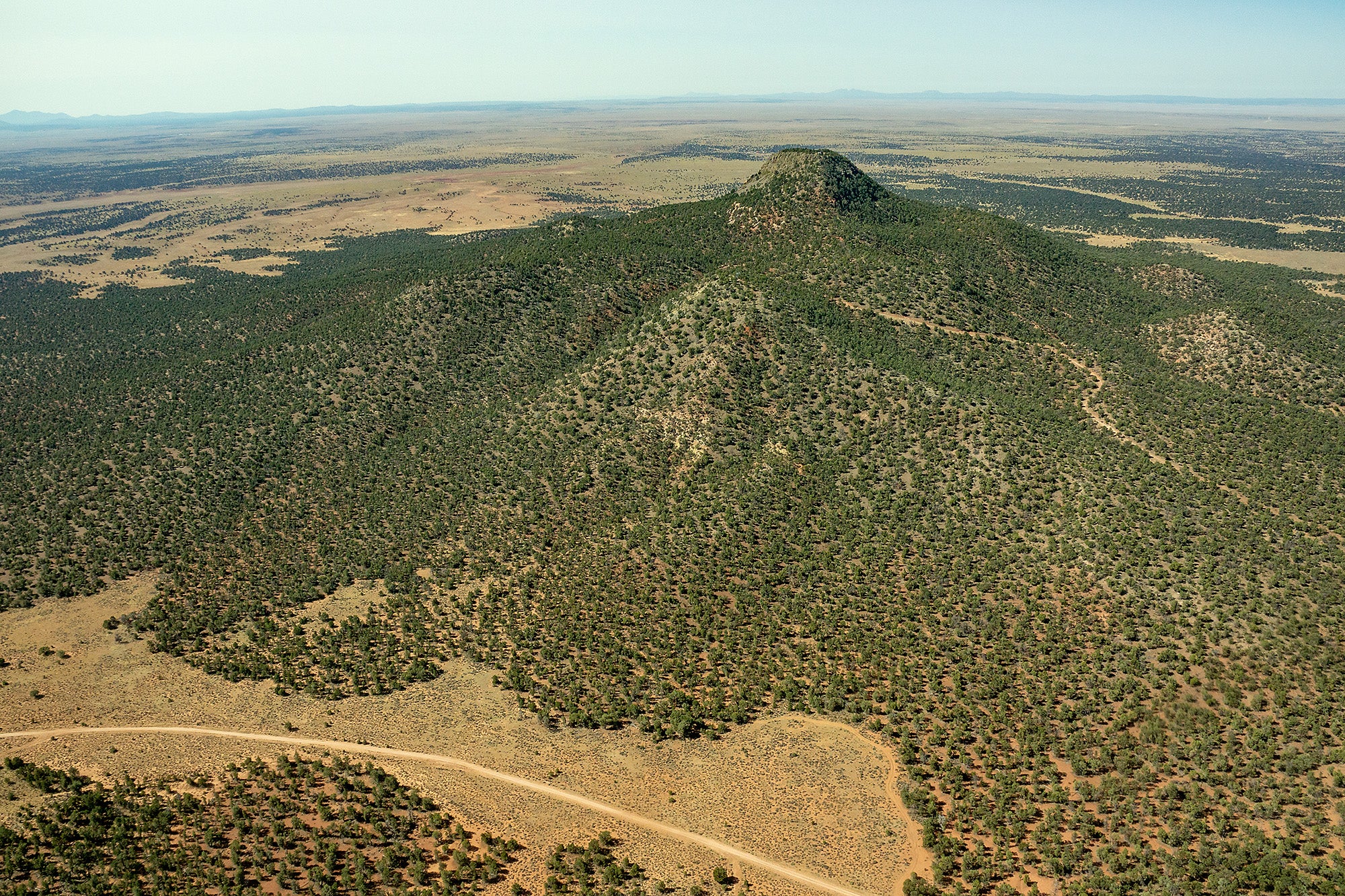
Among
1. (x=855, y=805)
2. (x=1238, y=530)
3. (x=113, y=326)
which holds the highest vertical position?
(x=113, y=326)

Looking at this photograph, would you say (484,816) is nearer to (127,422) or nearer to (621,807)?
(621,807)

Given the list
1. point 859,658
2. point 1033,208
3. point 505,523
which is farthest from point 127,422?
point 1033,208

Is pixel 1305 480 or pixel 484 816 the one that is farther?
pixel 1305 480

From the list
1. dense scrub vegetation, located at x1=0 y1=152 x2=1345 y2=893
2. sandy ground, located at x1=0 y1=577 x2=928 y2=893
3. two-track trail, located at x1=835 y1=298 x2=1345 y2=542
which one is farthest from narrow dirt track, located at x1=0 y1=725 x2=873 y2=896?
two-track trail, located at x1=835 y1=298 x2=1345 y2=542

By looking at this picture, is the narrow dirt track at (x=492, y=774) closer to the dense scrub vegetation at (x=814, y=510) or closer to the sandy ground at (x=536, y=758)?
the sandy ground at (x=536, y=758)

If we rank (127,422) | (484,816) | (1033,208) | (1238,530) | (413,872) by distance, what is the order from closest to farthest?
1. (413,872)
2. (484,816)
3. (1238,530)
4. (127,422)
5. (1033,208)

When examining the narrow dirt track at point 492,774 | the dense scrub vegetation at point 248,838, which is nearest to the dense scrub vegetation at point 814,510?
the narrow dirt track at point 492,774
